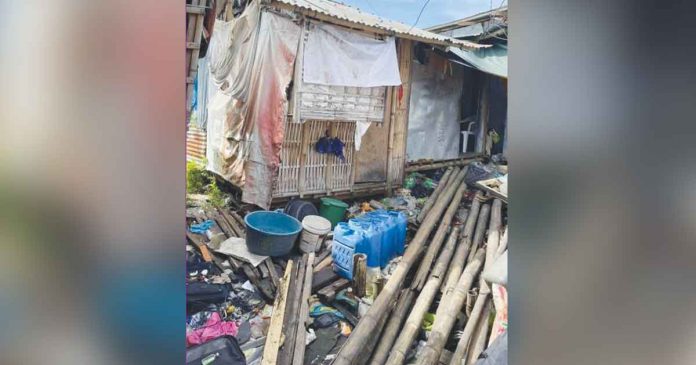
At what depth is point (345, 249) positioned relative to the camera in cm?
551

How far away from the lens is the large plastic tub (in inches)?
221

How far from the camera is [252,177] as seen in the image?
7277 millimetres

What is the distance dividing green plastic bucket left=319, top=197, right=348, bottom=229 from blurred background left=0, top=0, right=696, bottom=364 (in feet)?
22.2

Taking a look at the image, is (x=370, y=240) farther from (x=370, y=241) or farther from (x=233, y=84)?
(x=233, y=84)

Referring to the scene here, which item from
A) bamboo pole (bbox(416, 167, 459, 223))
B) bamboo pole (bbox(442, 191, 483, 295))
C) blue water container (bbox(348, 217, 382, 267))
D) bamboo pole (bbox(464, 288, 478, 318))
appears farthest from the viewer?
bamboo pole (bbox(416, 167, 459, 223))

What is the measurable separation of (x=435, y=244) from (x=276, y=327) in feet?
10.0

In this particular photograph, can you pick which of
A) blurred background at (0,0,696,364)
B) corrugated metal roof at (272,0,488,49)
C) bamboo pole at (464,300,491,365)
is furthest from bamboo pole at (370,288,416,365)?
corrugated metal roof at (272,0,488,49)

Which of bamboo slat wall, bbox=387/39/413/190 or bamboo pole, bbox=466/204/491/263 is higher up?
bamboo slat wall, bbox=387/39/413/190

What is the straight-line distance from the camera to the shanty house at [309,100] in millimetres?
6566

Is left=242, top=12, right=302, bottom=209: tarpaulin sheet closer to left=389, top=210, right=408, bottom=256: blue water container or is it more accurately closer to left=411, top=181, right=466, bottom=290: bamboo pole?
left=389, top=210, right=408, bottom=256: blue water container

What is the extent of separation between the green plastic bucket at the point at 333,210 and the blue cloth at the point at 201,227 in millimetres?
2052

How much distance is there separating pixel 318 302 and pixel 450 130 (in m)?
7.17

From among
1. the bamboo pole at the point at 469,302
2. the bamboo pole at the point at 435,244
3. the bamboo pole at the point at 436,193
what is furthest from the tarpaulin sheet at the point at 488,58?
the bamboo pole at the point at 469,302
